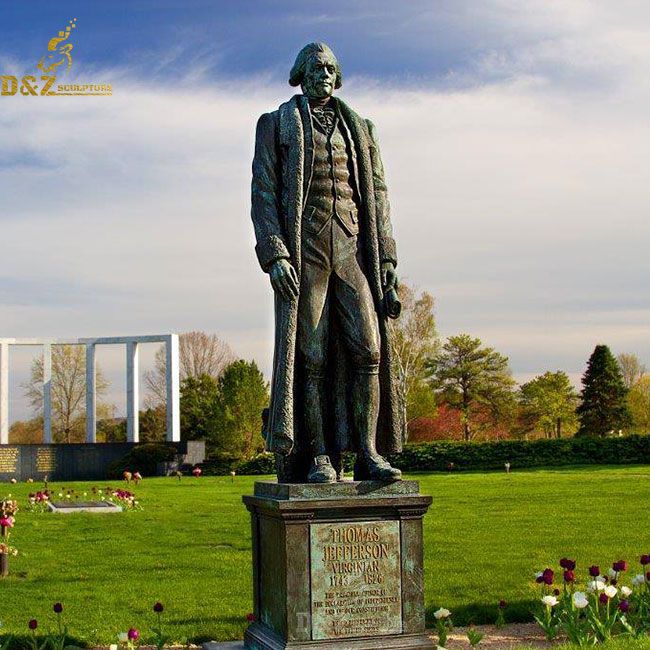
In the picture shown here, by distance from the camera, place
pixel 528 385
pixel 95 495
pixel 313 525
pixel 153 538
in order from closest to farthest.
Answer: pixel 313 525 < pixel 153 538 < pixel 95 495 < pixel 528 385

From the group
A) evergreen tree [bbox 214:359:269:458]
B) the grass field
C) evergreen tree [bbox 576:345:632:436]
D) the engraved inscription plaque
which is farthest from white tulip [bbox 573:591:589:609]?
evergreen tree [bbox 576:345:632:436]

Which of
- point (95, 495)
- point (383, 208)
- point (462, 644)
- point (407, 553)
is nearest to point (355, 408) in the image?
point (407, 553)

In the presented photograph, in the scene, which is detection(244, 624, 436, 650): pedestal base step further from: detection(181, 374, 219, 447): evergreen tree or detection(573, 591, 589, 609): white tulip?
detection(181, 374, 219, 447): evergreen tree

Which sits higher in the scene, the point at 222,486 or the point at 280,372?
the point at 280,372

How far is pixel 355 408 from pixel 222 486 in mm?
24847

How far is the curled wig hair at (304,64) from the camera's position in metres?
6.88

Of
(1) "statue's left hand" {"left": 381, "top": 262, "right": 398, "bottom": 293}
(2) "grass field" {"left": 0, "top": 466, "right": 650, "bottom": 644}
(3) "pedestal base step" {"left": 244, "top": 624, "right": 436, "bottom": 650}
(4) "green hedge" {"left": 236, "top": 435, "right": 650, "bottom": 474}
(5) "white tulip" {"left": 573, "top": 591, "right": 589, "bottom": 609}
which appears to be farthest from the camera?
(4) "green hedge" {"left": 236, "top": 435, "right": 650, "bottom": 474}

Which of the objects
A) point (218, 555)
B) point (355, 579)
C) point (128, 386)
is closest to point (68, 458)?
point (128, 386)

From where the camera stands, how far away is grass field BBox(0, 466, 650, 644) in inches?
378

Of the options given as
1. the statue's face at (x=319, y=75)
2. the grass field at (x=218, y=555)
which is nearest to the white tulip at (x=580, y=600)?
the grass field at (x=218, y=555)

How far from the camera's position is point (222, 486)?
101 ft

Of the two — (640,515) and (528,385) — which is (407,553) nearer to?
(640,515)

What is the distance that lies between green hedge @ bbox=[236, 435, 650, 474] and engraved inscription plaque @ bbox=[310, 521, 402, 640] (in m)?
32.7

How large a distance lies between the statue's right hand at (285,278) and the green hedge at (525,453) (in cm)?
3276
